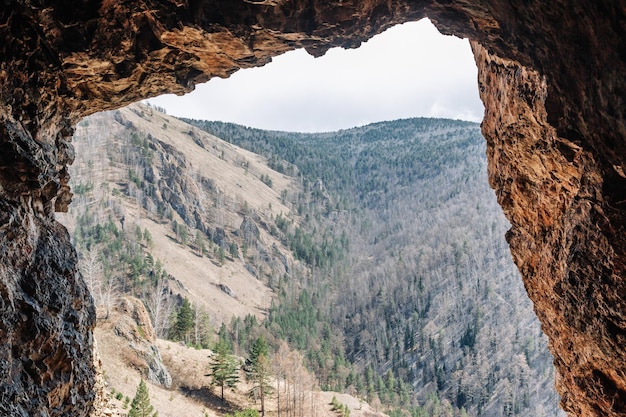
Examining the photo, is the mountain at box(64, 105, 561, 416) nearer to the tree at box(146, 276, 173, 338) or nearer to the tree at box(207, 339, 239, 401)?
the tree at box(146, 276, 173, 338)

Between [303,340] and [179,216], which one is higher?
[179,216]

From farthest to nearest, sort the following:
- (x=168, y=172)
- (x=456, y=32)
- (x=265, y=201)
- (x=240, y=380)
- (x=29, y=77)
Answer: (x=265, y=201) → (x=168, y=172) → (x=240, y=380) → (x=456, y=32) → (x=29, y=77)

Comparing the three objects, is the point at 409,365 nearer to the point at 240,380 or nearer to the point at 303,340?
the point at 303,340

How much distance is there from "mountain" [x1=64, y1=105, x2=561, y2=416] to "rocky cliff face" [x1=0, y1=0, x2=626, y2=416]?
4628cm

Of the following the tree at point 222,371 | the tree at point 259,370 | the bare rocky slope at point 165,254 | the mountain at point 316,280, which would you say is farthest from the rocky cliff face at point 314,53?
the mountain at point 316,280

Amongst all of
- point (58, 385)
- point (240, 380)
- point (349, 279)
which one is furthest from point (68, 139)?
point (349, 279)

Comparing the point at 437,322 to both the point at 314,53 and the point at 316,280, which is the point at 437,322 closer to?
the point at 316,280

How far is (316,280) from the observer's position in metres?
156

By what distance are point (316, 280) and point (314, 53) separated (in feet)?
476

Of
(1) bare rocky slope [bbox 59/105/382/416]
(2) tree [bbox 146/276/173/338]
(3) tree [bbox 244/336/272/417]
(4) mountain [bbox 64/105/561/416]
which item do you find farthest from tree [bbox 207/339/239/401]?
(2) tree [bbox 146/276/173/338]

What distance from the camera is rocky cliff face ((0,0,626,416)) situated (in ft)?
28.4

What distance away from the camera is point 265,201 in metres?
199

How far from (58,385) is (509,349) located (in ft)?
408

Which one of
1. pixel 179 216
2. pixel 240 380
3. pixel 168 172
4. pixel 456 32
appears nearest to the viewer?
pixel 456 32
